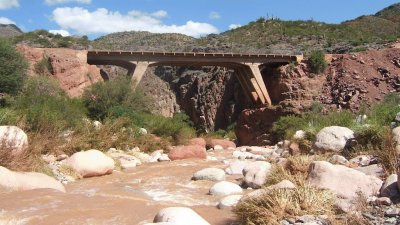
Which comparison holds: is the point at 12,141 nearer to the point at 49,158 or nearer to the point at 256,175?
the point at 49,158

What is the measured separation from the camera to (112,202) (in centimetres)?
885

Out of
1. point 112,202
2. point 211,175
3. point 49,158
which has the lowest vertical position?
point 211,175

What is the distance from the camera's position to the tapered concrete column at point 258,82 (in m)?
40.1

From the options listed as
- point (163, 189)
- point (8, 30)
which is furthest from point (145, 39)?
point (163, 189)

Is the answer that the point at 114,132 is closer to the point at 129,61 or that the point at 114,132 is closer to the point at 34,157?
the point at 34,157

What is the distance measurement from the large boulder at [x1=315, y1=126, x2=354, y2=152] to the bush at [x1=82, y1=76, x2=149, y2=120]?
14123mm

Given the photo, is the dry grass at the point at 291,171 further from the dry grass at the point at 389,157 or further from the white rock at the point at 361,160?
the dry grass at the point at 389,157

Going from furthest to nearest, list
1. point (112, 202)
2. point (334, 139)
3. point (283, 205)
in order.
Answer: point (334, 139)
point (112, 202)
point (283, 205)

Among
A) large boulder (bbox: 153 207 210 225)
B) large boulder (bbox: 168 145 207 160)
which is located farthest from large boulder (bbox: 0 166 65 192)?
large boulder (bbox: 168 145 207 160)

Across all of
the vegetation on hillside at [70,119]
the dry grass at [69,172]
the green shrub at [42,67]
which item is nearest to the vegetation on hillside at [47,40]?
the green shrub at [42,67]

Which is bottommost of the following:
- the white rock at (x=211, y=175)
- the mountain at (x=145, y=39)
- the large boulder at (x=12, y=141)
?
the white rock at (x=211, y=175)

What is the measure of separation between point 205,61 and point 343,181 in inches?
1193

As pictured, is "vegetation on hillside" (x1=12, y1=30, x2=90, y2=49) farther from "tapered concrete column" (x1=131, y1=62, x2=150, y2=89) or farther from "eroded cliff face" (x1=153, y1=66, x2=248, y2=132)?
"tapered concrete column" (x1=131, y1=62, x2=150, y2=89)

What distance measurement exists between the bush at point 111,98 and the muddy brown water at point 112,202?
45.6 ft
